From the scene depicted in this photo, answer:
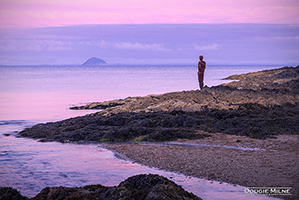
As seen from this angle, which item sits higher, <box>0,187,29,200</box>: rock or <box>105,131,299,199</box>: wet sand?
<box>0,187,29,200</box>: rock

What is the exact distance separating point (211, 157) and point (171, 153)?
157 centimetres

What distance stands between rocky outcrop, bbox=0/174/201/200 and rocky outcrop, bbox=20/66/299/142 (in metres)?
8.45

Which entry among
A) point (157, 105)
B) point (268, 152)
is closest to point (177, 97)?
point (157, 105)

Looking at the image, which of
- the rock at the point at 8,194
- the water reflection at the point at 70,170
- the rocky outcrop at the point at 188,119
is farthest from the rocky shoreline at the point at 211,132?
the rock at the point at 8,194

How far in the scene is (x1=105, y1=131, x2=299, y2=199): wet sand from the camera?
9148 millimetres

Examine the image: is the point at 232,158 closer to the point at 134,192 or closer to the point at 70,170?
the point at 70,170

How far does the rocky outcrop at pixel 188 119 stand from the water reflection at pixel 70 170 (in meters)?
1.79

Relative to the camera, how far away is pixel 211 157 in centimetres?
1133

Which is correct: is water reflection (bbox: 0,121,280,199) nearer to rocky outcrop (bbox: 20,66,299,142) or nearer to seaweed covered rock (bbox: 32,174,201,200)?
rocky outcrop (bbox: 20,66,299,142)

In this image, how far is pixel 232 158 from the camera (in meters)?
11.1

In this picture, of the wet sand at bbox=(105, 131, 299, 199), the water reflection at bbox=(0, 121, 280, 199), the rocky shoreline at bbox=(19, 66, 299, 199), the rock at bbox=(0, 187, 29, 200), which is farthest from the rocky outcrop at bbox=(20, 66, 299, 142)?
the rock at bbox=(0, 187, 29, 200)

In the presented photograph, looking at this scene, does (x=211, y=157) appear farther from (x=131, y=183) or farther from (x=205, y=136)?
(x=131, y=183)

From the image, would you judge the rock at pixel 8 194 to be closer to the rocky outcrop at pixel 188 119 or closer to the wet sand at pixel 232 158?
the wet sand at pixel 232 158

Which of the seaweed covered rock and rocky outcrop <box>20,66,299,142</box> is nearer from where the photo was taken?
the seaweed covered rock
